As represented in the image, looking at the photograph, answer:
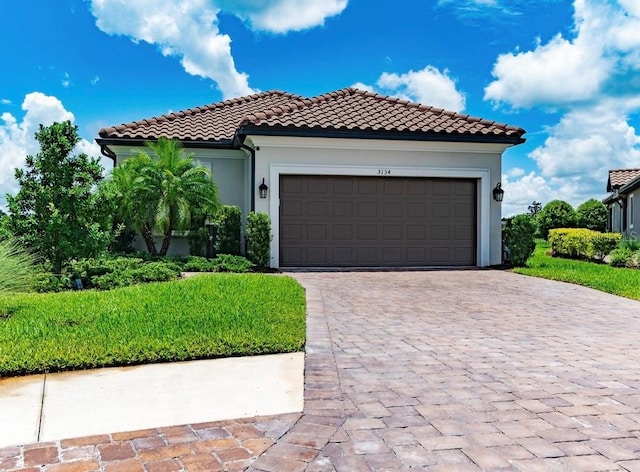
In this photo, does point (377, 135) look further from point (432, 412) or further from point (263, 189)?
point (432, 412)

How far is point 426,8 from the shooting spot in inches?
516

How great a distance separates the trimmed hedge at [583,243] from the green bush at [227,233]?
11784 mm

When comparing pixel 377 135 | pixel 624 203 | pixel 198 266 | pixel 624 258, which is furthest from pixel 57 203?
pixel 624 203

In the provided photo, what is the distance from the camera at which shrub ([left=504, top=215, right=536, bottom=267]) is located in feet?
47.1

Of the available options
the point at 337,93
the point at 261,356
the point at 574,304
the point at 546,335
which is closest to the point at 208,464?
the point at 261,356

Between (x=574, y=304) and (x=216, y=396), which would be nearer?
(x=216, y=396)

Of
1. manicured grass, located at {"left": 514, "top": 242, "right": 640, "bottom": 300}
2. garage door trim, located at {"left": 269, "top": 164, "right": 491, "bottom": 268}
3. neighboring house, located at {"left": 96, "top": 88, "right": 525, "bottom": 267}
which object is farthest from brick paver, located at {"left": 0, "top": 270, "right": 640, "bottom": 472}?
neighboring house, located at {"left": 96, "top": 88, "right": 525, "bottom": 267}

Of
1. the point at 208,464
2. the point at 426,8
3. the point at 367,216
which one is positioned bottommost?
the point at 208,464

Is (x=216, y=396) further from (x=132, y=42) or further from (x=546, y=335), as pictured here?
(x=132, y=42)

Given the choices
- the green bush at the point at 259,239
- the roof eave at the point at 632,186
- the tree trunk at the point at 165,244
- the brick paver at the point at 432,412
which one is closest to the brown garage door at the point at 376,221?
the green bush at the point at 259,239

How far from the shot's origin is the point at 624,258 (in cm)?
1570

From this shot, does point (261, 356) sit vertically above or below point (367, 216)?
below

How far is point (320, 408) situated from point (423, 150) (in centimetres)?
1158

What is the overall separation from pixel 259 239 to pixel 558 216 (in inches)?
907
